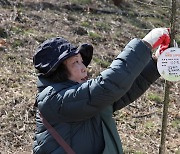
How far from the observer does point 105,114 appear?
214 cm

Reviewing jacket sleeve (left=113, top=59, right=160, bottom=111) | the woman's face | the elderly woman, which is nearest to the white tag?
jacket sleeve (left=113, top=59, right=160, bottom=111)

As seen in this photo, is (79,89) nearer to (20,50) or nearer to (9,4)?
(20,50)

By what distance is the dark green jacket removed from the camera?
1.94 m

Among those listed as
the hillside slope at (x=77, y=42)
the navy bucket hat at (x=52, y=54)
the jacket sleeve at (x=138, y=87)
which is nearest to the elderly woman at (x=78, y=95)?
the navy bucket hat at (x=52, y=54)

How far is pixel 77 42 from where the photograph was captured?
23.5 feet

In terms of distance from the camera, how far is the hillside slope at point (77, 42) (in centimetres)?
476

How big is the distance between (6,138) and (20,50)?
Result: 91.1 inches

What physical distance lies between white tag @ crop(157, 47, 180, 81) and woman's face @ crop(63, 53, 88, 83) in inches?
21.2

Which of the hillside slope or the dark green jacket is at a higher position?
the dark green jacket

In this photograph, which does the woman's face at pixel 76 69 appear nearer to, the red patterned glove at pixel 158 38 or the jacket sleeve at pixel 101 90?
the jacket sleeve at pixel 101 90

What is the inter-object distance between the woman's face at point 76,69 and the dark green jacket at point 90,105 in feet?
0.15

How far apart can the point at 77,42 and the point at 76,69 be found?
506 cm

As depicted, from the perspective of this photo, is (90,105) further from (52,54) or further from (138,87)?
(138,87)

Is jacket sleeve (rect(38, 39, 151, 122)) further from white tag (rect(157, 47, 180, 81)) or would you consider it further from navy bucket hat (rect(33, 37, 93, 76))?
white tag (rect(157, 47, 180, 81))
